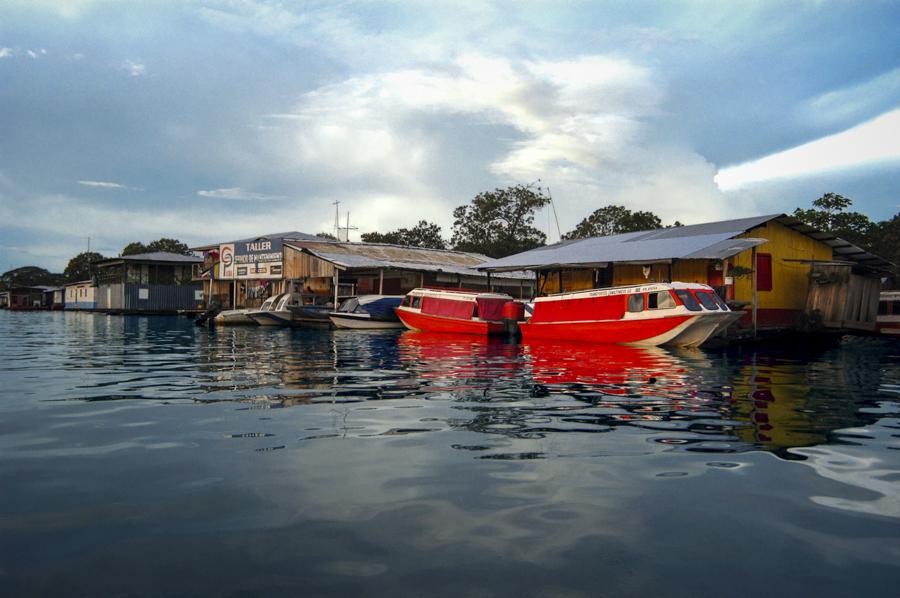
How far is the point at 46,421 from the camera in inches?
325

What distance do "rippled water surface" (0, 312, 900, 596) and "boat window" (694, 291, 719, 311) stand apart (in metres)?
10.1

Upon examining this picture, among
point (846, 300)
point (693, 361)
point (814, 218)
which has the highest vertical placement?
point (814, 218)

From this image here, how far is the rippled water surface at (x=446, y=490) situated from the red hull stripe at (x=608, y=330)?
1013cm

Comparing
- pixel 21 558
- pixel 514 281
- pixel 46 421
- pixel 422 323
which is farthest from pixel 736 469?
pixel 514 281

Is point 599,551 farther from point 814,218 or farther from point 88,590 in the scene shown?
point 814,218

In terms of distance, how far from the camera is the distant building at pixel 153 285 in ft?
204

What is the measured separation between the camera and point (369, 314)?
114 ft

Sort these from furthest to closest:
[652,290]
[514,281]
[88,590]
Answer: [514,281] < [652,290] < [88,590]

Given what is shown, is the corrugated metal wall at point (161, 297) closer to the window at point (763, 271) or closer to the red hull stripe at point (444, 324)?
the red hull stripe at point (444, 324)

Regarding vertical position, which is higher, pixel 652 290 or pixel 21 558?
pixel 652 290

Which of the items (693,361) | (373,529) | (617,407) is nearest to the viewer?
(373,529)

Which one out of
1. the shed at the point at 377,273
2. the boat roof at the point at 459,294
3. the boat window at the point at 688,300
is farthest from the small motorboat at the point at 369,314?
the boat window at the point at 688,300

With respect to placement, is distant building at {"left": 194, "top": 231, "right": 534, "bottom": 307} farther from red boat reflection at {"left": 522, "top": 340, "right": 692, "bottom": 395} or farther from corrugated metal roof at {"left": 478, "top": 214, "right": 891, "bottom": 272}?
red boat reflection at {"left": 522, "top": 340, "right": 692, "bottom": 395}

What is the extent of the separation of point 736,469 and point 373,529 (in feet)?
11.8
